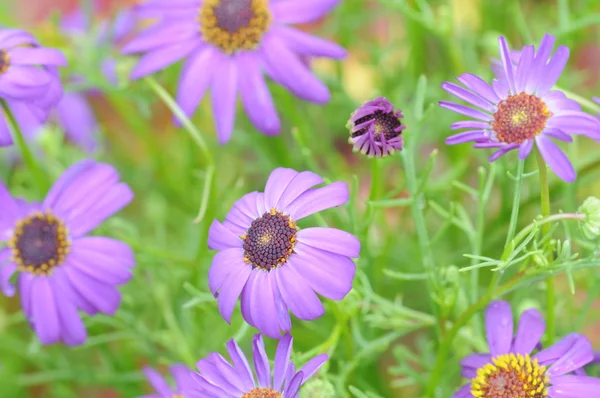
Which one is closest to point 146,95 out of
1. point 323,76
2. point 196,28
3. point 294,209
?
point 196,28

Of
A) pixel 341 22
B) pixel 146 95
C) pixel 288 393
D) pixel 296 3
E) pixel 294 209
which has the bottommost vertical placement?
pixel 288 393

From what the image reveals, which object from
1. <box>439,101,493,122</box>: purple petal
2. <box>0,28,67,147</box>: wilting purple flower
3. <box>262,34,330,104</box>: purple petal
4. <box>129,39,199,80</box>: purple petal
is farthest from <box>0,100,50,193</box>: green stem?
<box>439,101,493,122</box>: purple petal

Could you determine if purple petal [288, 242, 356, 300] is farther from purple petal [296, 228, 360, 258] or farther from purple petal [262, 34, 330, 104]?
purple petal [262, 34, 330, 104]

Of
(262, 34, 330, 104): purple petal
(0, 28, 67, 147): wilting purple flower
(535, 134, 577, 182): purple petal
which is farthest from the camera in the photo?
(262, 34, 330, 104): purple petal

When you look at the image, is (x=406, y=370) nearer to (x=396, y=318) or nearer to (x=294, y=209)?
(x=396, y=318)

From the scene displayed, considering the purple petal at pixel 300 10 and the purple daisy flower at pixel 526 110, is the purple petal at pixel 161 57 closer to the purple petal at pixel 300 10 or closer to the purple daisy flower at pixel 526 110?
the purple petal at pixel 300 10

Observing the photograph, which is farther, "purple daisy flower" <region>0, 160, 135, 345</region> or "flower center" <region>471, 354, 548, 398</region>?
"purple daisy flower" <region>0, 160, 135, 345</region>

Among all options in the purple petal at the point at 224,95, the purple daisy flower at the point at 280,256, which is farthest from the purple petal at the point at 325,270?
the purple petal at the point at 224,95

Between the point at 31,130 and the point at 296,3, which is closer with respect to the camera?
the point at 296,3
